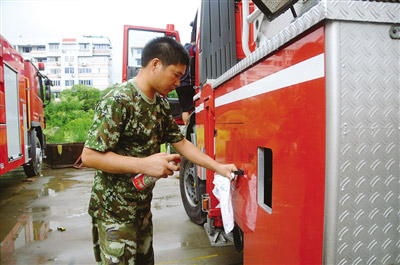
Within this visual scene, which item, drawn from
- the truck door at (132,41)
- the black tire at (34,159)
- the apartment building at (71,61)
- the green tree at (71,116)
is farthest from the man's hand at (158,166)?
the apartment building at (71,61)

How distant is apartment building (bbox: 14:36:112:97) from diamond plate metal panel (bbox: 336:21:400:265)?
7949 cm

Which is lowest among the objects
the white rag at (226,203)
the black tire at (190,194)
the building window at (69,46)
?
the black tire at (190,194)

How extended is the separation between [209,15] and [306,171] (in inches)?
95.2

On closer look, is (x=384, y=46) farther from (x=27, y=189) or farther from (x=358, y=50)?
(x=27, y=189)

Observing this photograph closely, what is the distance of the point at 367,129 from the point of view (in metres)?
Result: 0.94

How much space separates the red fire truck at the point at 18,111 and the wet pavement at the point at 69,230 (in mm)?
710

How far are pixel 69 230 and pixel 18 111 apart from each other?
302 cm

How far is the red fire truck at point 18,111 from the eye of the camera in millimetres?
4523

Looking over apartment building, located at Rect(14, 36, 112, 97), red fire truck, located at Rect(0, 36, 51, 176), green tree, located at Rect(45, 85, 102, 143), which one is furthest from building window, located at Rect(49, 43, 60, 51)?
red fire truck, located at Rect(0, 36, 51, 176)

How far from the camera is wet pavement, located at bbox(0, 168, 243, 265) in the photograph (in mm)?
3016

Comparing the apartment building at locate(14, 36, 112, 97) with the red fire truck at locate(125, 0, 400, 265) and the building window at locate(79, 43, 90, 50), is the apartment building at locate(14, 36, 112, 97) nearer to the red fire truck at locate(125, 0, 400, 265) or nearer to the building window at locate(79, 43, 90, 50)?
the building window at locate(79, 43, 90, 50)

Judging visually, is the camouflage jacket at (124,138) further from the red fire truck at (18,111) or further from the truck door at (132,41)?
the truck door at (132,41)

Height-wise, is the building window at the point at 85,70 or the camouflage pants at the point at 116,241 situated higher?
the building window at the point at 85,70

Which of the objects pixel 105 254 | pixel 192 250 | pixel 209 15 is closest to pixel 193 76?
pixel 209 15
